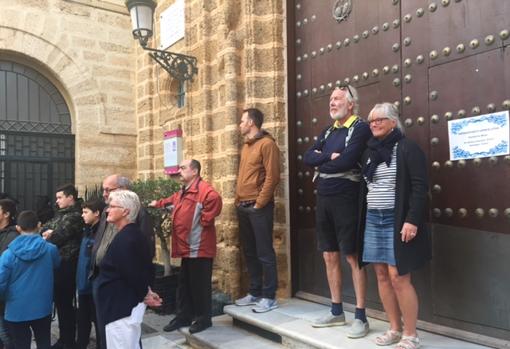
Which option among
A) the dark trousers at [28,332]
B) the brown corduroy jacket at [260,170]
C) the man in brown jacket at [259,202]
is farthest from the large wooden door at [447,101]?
the dark trousers at [28,332]

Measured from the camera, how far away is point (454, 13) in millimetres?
3416

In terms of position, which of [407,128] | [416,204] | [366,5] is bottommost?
[416,204]

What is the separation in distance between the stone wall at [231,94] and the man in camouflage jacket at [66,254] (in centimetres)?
147

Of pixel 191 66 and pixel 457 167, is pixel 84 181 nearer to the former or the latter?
pixel 191 66

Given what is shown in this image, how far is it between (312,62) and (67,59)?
14.0ft

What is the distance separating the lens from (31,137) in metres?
7.18

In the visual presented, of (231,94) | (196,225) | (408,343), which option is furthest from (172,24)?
(408,343)

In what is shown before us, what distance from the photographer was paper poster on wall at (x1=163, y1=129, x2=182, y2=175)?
592 cm

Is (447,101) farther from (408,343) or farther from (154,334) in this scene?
(154,334)

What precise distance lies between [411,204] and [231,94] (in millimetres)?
2586

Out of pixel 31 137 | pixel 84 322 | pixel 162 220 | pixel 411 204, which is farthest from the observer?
pixel 31 137

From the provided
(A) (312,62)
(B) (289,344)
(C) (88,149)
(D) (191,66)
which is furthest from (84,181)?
(B) (289,344)

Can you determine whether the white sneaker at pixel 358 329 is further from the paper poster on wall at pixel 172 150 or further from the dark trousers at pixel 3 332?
the paper poster on wall at pixel 172 150

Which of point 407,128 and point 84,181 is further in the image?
point 84,181
